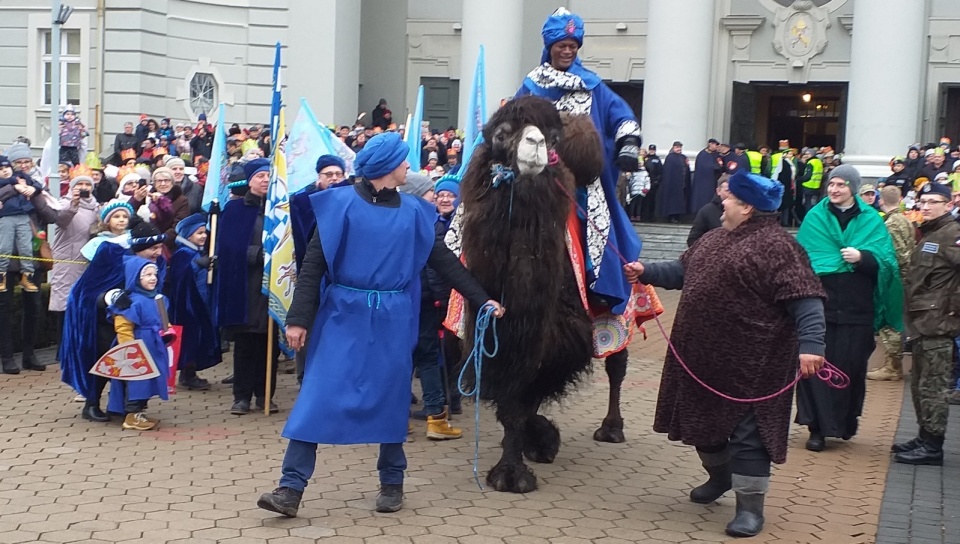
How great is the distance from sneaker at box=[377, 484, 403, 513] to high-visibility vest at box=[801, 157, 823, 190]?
15.9 metres

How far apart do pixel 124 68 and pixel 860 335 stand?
66.2ft

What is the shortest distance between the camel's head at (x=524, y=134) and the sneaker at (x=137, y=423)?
314 cm

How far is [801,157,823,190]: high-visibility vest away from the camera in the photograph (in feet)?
68.3

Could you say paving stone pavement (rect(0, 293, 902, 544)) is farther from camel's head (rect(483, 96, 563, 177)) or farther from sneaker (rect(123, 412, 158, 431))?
camel's head (rect(483, 96, 563, 177))

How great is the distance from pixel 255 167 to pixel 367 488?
3.20m

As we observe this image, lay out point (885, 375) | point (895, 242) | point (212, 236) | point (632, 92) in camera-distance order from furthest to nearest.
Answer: point (632, 92) < point (885, 375) < point (895, 242) < point (212, 236)

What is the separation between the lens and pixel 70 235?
1073 centimetres

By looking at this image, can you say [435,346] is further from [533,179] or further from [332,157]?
[533,179]

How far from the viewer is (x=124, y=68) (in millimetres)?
25453

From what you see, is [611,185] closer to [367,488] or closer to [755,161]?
[367,488]

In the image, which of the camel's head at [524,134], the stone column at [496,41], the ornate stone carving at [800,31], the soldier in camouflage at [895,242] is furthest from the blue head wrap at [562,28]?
the ornate stone carving at [800,31]

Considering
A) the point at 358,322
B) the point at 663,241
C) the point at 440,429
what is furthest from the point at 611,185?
the point at 663,241

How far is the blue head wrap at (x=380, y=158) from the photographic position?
6.10 m

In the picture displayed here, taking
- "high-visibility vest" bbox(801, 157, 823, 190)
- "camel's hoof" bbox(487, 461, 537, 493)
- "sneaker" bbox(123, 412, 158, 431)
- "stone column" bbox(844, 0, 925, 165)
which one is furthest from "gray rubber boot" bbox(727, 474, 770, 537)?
"stone column" bbox(844, 0, 925, 165)
